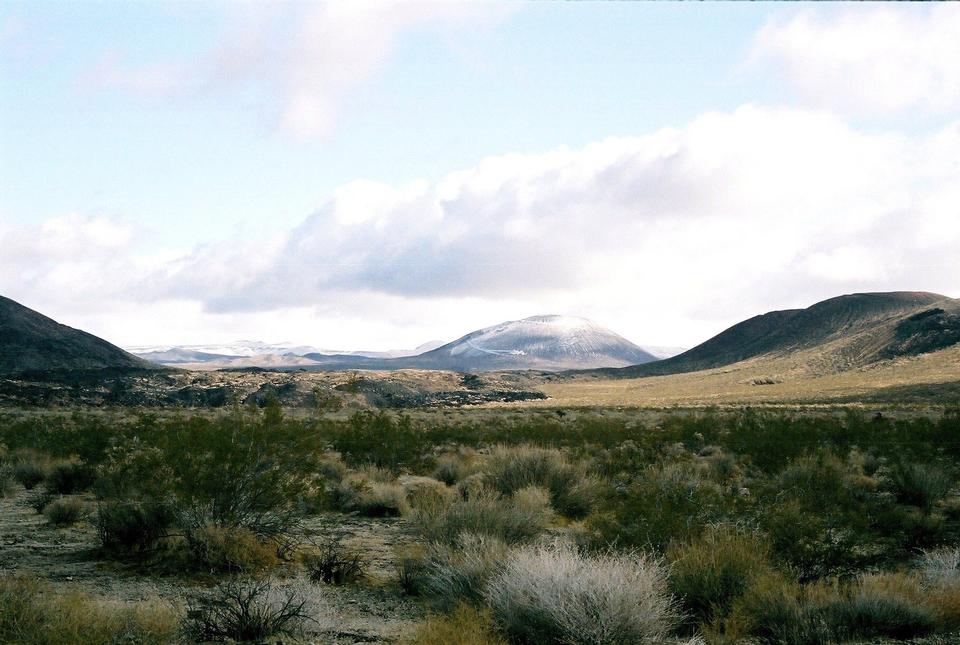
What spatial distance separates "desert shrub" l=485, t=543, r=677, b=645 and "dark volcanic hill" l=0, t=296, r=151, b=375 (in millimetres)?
97734

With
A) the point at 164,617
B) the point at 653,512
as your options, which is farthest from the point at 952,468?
the point at 164,617

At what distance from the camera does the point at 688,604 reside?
7.36 m

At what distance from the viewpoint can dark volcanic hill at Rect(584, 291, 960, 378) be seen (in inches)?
4724

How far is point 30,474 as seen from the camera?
18.2 metres

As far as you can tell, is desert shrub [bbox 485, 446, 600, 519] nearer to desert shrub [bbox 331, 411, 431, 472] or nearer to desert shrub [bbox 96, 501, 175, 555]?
→ desert shrub [bbox 331, 411, 431, 472]

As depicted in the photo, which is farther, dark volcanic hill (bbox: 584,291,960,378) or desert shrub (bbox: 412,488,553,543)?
dark volcanic hill (bbox: 584,291,960,378)

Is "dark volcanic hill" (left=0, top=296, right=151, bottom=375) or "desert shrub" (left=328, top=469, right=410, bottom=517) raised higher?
"dark volcanic hill" (left=0, top=296, right=151, bottom=375)

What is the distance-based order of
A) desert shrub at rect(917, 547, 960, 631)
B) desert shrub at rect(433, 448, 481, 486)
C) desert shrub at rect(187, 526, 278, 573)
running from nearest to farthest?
1. desert shrub at rect(917, 547, 960, 631)
2. desert shrub at rect(187, 526, 278, 573)
3. desert shrub at rect(433, 448, 481, 486)

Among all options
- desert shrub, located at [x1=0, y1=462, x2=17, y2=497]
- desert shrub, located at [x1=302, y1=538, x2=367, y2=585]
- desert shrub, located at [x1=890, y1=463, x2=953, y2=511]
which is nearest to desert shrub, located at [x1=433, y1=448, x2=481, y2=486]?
desert shrub, located at [x1=302, y1=538, x2=367, y2=585]

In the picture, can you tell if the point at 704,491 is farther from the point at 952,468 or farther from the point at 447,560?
the point at 952,468

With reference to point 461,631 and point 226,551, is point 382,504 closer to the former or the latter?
point 226,551

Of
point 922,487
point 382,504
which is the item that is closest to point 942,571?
point 922,487

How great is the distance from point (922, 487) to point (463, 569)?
1110 cm

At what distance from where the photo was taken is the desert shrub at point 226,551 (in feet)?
30.4
